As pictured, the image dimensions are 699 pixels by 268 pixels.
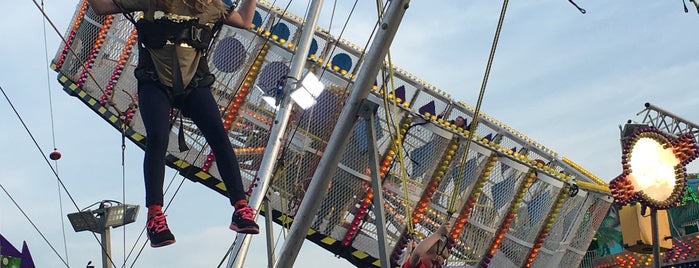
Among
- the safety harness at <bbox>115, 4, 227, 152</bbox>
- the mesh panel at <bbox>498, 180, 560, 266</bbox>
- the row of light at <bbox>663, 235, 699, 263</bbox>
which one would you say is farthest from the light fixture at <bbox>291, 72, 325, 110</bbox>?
the row of light at <bbox>663, 235, 699, 263</bbox>

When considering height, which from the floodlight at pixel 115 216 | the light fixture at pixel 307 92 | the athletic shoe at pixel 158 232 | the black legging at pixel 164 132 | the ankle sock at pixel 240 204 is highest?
the light fixture at pixel 307 92

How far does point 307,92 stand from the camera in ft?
31.0

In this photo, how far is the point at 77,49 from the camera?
54.2ft

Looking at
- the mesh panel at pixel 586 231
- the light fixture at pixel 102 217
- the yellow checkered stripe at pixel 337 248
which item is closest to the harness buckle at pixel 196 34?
the yellow checkered stripe at pixel 337 248

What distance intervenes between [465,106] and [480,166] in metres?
1.56

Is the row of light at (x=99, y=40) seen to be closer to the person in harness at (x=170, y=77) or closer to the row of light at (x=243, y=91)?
the row of light at (x=243, y=91)

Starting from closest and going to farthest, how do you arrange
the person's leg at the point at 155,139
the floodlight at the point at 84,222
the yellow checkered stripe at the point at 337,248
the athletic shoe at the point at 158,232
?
1. the athletic shoe at the point at 158,232
2. the person's leg at the point at 155,139
3. the yellow checkered stripe at the point at 337,248
4. the floodlight at the point at 84,222

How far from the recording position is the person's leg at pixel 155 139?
472 centimetres

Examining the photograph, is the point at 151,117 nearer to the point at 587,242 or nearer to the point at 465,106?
the point at 465,106

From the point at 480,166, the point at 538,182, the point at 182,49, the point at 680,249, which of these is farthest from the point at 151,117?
the point at 680,249

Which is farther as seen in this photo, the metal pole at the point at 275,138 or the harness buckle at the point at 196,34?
the metal pole at the point at 275,138

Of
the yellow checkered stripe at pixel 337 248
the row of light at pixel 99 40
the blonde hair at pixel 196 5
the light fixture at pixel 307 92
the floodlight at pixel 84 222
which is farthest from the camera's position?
the floodlight at pixel 84 222

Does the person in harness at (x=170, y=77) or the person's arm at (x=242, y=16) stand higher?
the person's arm at (x=242, y=16)

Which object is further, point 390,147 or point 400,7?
point 390,147
